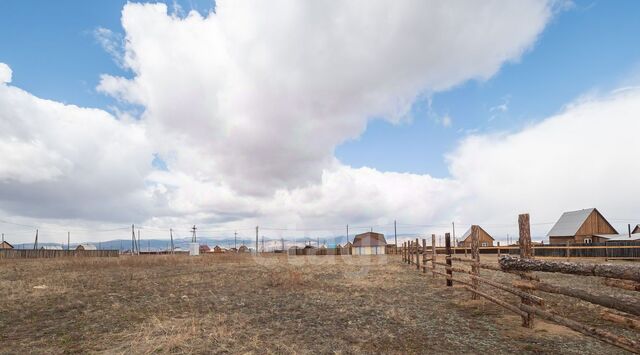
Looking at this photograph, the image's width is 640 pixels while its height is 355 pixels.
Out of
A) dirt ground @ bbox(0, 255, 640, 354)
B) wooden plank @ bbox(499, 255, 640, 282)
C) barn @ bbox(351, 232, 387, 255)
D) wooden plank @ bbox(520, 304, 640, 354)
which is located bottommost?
barn @ bbox(351, 232, 387, 255)

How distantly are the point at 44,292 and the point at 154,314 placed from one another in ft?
26.3

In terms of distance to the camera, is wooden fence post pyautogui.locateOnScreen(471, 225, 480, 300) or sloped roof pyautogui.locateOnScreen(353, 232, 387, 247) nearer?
wooden fence post pyautogui.locateOnScreen(471, 225, 480, 300)

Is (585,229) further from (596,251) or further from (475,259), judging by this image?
(475,259)

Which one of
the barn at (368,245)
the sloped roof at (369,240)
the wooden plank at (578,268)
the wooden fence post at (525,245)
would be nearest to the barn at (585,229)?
the barn at (368,245)

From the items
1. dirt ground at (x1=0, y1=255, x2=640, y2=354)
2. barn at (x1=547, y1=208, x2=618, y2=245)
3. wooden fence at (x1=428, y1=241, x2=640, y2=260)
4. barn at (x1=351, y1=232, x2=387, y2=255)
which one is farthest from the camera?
barn at (x1=351, y1=232, x2=387, y2=255)

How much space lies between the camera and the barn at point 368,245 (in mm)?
69250

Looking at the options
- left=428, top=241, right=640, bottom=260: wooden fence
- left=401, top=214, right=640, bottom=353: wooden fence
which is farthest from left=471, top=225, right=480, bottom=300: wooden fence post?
left=428, top=241, right=640, bottom=260: wooden fence

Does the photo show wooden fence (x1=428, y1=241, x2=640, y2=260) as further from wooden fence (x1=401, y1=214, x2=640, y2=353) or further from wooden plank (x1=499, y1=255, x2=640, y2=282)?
wooden plank (x1=499, y1=255, x2=640, y2=282)

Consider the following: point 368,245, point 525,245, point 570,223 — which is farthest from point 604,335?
point 368,245

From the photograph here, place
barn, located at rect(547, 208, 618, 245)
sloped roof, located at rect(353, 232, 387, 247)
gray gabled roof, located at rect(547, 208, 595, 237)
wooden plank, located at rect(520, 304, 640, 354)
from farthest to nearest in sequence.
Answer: sloped roof, located at rect(353, 232, 387, 247), gray gabled roof, located at rect(547, 208, 595, 237), barn, located at rect(547, 208, 618, 245), wooden plank, located at rect(520, 304, 640, 354)

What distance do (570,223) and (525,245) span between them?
52.2 meters

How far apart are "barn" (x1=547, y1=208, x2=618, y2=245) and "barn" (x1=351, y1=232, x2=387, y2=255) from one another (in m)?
29.6

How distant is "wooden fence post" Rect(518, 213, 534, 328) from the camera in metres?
8.27

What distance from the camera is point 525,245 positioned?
8586mm
